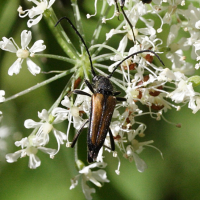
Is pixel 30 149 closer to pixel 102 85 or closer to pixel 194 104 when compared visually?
pixel 102 85

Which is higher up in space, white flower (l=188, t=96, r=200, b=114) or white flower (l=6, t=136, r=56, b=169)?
white flower (l=6, t=136, r=56, b=169)

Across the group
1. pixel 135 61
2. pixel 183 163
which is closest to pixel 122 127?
pixel 135 61

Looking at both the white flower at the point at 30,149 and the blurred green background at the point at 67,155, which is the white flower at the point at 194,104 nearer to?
the blurred green background at the point at 67,155

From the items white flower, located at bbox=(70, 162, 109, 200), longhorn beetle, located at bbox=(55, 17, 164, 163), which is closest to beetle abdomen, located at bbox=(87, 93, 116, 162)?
longhorn beetle, located at bbox=(55, 17, 164, 163)

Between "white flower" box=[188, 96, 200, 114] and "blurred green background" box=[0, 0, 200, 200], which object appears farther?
"blurred green background" box=[0, 0, 200, 200]

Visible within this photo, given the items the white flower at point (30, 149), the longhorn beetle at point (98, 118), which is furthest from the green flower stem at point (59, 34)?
the white flower at point (30, 149)

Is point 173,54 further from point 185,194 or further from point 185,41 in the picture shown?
point 185,194

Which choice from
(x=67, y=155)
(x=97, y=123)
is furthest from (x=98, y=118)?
(x=67, y=155)

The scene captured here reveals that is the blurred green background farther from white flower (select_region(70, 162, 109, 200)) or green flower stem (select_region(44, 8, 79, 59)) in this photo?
green flower stem (select_region(44, 8, 79, 59))
